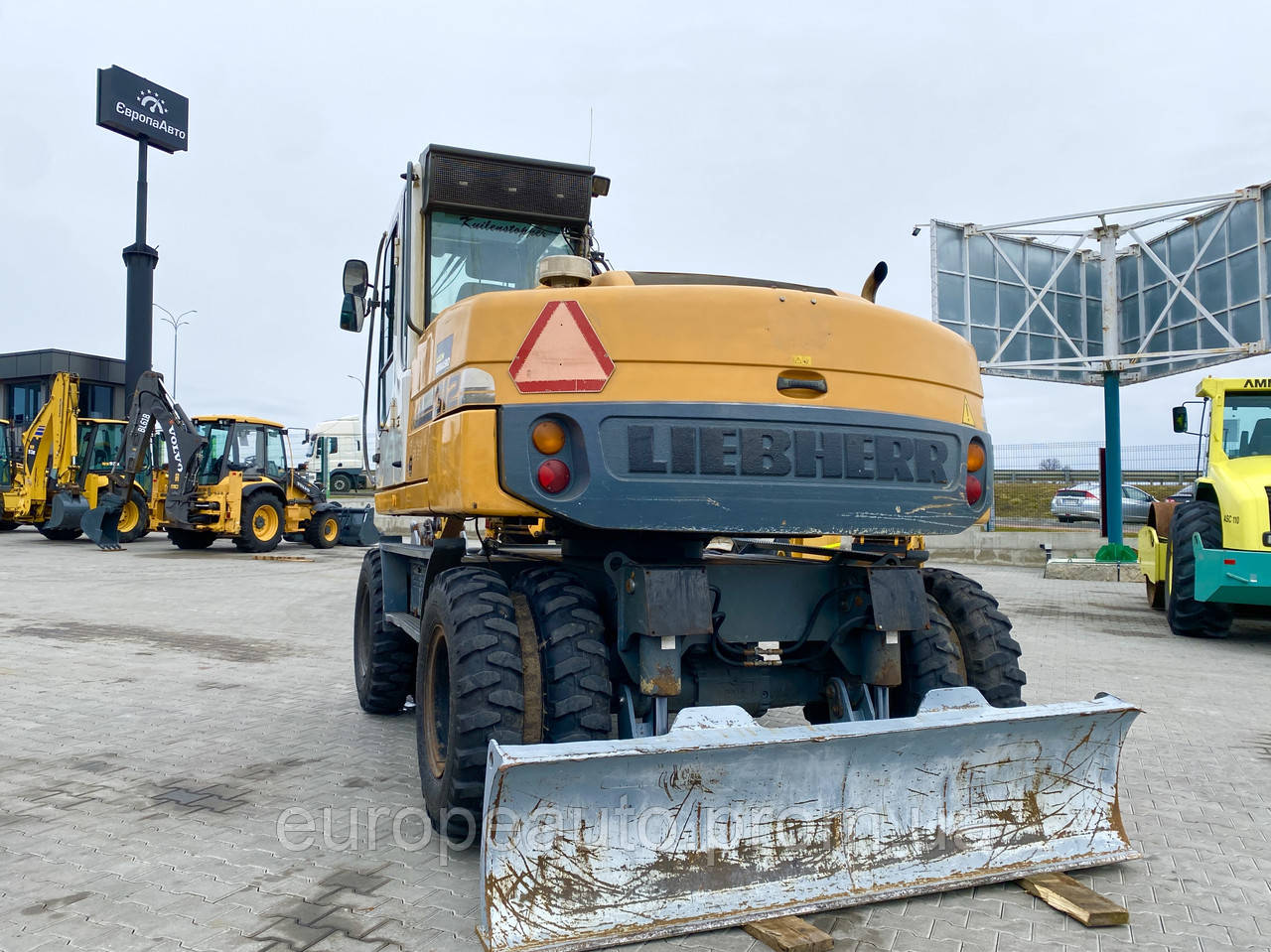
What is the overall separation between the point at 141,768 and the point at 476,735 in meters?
2.49

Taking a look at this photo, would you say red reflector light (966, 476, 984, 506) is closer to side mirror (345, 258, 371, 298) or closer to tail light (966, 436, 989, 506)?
tail light (966, 436, 989, 506)

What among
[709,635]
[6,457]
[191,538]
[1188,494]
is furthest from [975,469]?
[6,457]

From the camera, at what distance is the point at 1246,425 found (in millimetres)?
9461

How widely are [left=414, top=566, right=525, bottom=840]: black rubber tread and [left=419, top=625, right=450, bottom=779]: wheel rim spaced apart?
0.18m

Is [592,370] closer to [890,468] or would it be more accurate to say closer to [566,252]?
[890,468]

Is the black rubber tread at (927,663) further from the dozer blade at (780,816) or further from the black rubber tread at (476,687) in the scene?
the black rubber tread at (476,687)

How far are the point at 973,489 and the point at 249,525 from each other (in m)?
19.1

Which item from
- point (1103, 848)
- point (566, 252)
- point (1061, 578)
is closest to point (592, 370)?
point (566, 252)

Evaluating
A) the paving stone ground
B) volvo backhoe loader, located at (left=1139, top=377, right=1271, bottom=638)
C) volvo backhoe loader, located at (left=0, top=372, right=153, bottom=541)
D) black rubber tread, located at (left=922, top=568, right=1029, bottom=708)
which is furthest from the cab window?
black rubber tread, located at (left=922, top=568, right=1029, bottom=708)

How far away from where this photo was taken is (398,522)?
554cm

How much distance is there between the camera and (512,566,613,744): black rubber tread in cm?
327

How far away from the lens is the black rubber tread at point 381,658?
5.70m

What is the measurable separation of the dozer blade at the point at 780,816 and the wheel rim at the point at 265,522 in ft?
63.8

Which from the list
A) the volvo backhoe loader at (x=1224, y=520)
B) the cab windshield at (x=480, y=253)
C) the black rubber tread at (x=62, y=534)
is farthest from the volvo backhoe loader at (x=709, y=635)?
the black rubber tread at (x=62, y=534)
